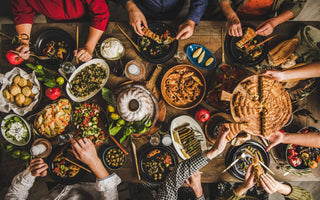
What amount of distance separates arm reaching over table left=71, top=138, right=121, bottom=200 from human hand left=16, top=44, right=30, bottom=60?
1311mm

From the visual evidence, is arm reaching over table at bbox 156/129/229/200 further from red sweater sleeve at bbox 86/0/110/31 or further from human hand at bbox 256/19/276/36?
red sweater sleeve at bbox 86/0/110/31

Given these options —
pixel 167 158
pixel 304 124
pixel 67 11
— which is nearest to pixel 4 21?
pixel 67 11

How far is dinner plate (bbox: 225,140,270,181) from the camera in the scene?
2.23 meters

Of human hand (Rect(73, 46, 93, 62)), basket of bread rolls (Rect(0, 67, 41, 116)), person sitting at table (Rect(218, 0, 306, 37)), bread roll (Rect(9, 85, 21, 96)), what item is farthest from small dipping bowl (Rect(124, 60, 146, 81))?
bread roll (Rect(9, 85, 21, 96))

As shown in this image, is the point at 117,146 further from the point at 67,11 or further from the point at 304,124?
the point at 304,124

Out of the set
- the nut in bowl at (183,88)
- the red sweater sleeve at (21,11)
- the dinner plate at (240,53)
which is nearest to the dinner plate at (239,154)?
the nut in bowl at (183,88)

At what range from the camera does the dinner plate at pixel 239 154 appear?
2229mm

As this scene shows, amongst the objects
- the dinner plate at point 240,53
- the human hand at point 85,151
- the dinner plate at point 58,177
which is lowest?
the dinner plate at point 58,177

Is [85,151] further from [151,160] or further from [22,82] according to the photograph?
[22,82]

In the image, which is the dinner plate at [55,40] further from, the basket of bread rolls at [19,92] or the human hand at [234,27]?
the human hand at [234,27]

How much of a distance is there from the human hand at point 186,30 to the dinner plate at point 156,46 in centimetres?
11

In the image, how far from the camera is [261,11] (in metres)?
2.53

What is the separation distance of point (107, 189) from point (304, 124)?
2.79 m

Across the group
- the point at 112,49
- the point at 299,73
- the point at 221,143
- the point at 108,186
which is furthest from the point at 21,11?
the point at 299,73
